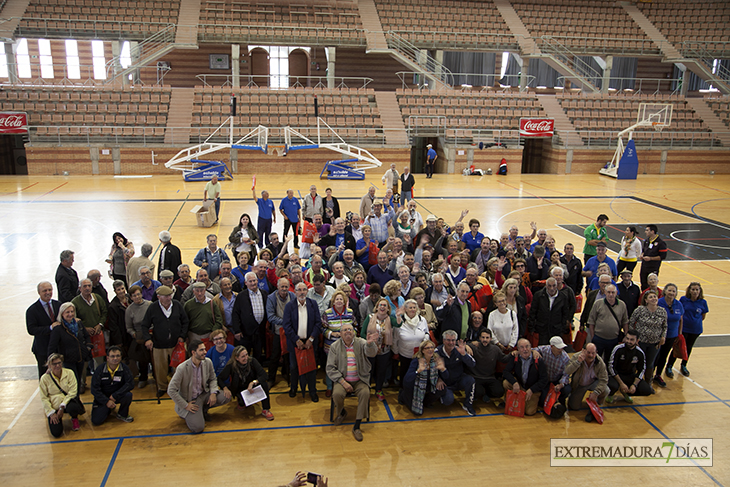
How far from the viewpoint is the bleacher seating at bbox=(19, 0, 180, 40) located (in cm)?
2959

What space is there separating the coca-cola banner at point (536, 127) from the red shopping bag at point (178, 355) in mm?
24970

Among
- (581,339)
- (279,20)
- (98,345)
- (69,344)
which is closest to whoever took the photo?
(69,344)

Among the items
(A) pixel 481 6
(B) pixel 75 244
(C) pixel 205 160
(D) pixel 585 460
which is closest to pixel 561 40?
(A) pixel 481 6

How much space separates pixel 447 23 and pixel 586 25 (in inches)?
363

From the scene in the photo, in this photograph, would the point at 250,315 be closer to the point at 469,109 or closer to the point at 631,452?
the point at 631,452

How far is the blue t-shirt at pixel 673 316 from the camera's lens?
7809 millimetres

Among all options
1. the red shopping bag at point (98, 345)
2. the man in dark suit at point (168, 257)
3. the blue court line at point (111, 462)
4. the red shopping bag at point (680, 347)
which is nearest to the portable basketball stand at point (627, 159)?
the red shopping bag at point (680, 347)

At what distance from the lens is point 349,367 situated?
6.93 m

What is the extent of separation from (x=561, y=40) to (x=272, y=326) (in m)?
33.0

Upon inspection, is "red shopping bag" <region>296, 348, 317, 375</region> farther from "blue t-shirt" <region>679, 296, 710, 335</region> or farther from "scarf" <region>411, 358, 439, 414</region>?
"blue t-shirt" <region>679, 296, 710, 335</region>

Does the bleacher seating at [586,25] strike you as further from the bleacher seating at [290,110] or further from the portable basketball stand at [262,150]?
the portable basketball stand at [262,150]

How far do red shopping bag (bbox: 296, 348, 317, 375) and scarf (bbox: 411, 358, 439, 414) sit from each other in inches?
54.6

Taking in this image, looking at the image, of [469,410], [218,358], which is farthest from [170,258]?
[469,410]

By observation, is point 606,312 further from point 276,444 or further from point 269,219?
point 269,219
